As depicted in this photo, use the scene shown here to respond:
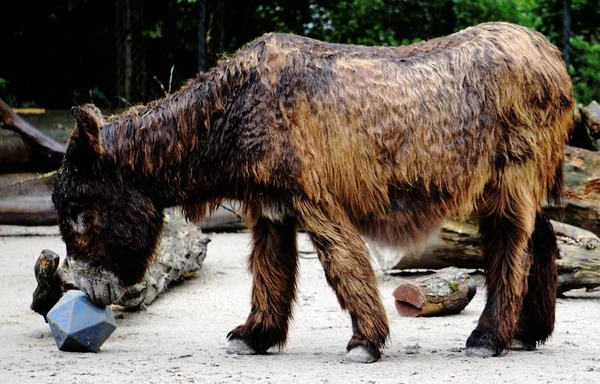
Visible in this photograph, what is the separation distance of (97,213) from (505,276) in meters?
2.47

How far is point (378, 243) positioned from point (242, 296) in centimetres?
239

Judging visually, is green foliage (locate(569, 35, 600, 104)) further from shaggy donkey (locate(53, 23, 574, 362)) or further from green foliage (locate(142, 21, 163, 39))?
shaggy donkey (locate(53, 23, 574, 362))

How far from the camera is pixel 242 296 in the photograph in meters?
8.68

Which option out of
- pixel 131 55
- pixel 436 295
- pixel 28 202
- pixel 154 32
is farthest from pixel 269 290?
pixel 154 32

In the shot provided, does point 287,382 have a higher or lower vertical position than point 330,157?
lower

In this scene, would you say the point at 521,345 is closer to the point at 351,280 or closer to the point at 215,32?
the point at 351,280

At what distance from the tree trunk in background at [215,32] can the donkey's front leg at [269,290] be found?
726cm

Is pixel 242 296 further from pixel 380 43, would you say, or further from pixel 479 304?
pixel 380 43

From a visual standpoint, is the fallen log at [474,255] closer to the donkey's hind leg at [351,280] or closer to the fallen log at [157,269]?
the fallen log at [157,269]

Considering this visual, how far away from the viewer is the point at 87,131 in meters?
6.20

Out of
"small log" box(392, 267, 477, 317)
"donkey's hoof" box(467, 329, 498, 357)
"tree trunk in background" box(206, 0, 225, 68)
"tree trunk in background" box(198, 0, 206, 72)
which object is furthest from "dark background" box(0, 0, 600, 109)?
"donkey's hoof" box(467, 329, 498, 357)

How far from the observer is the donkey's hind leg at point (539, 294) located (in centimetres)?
669

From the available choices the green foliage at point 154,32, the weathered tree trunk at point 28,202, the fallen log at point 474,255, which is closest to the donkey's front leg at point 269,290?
the fallen log at point 474,255

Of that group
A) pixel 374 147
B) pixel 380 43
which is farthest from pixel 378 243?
pixel 380 43
